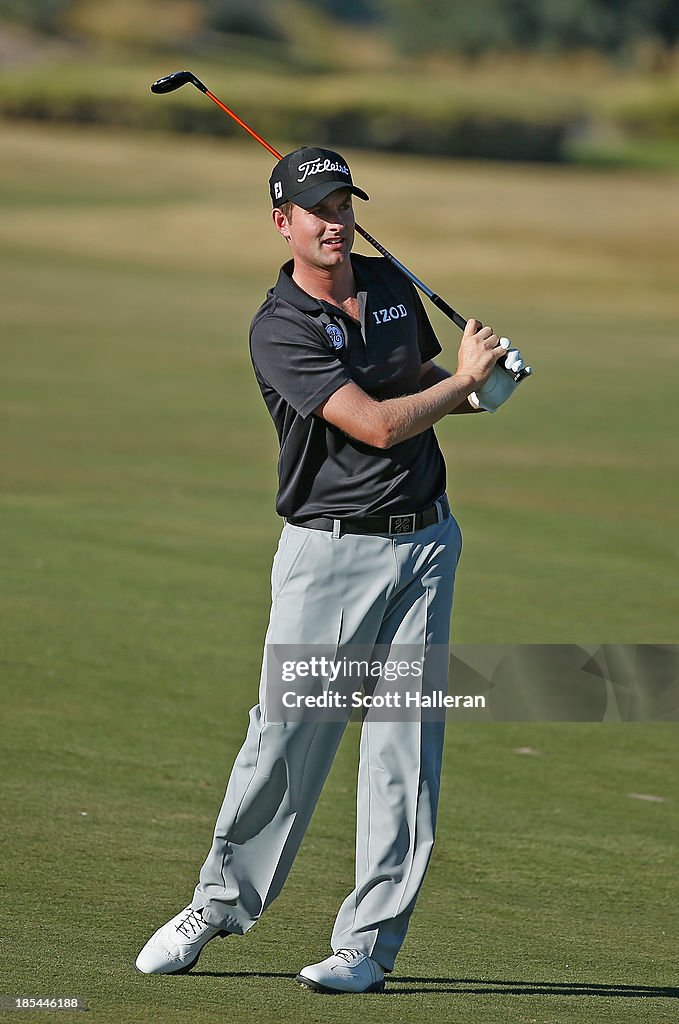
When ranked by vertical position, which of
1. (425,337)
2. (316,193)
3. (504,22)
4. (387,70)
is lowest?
(425,337)

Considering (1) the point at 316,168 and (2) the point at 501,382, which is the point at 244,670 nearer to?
(2) the point at 501,382

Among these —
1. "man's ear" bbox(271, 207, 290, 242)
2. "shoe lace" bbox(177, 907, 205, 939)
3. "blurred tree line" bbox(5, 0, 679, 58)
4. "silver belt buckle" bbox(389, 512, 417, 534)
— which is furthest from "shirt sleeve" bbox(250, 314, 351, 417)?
"blurred tree line" bbox(5, 0, 679, 58)

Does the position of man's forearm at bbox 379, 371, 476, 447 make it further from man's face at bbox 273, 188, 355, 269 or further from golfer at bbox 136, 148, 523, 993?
man's face at bbox 273, 188, 355, 269

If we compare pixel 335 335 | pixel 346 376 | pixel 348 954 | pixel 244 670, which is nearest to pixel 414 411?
pixel 346 376

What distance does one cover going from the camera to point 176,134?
163ft

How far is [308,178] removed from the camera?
14.5ft

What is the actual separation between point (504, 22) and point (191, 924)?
76058mm

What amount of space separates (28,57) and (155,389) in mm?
48889

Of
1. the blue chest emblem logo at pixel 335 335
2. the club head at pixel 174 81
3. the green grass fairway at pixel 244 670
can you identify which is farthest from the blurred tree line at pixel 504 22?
the blue chest emblem logo at pixel 335 335

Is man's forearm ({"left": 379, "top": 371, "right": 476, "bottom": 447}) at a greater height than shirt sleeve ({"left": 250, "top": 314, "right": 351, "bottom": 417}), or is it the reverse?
shirt sleeve ({"left": 250, "top": 314, "right": 351, "bottom": 417})

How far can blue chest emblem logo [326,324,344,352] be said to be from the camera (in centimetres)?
434

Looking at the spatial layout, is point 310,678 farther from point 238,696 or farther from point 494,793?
point 238,696

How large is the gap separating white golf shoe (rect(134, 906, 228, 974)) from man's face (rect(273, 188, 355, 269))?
66.9 inches

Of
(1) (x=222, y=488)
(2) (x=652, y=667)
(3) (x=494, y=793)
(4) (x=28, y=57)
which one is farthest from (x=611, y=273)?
(4) (x=28, y=57)
